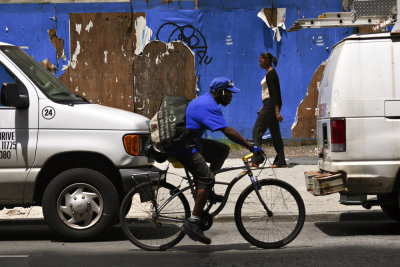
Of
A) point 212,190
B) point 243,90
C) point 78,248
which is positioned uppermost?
point 243,90

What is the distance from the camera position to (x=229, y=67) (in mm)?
15062

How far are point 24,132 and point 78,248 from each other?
1338 millimetres

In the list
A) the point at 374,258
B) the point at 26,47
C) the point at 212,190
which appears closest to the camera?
the point at 374,258

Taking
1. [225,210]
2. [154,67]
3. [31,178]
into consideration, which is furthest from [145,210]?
[154,67]

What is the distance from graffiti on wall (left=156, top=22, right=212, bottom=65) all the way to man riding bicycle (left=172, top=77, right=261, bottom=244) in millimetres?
7912

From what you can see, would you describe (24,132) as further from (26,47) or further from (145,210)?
(26,47)

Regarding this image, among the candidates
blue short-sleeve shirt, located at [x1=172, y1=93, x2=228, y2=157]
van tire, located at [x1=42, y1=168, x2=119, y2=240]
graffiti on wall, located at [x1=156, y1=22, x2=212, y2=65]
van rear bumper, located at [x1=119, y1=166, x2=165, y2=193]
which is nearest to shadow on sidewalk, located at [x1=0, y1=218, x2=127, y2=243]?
van tire, located at [x1=42, y1=168, x2=119, y2=240]

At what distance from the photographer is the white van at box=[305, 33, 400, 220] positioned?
24.6 ft

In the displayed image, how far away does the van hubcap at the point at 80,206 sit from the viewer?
7617 mm

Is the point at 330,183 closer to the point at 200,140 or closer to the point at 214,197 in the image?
the point at 214,197

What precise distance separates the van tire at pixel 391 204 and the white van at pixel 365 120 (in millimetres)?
250

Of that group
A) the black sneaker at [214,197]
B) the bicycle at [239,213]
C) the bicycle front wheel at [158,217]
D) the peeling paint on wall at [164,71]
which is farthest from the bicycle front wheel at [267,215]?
the peeling paint on wall at [164,71]

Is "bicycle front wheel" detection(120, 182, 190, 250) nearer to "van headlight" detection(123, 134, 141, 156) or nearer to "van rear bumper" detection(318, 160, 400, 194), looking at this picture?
"van headlight" detection(123, 134, 141, 156)

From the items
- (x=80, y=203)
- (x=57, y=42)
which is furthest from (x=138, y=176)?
(x=57, y=42)
